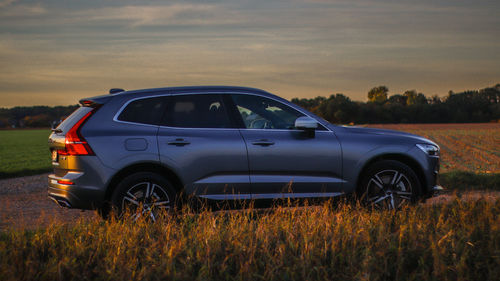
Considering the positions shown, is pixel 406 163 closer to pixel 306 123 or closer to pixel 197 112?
pixel 306 123

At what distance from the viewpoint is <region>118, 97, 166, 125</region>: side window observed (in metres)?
6.29

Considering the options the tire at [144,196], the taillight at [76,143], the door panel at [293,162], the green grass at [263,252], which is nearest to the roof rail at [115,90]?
the taillight at [76,143]

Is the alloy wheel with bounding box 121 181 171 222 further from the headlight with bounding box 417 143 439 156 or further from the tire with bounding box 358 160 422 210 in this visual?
the headlight with bounding box 417 143 439 156

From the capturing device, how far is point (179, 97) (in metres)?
6.49

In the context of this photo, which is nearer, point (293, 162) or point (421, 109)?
A: point (293, 162)

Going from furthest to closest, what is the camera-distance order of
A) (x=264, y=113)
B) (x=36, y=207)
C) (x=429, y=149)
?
(x=36, y=207)
(x=429, y=149)
(x=264, y=113)

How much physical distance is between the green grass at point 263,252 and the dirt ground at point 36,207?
3.92 feet

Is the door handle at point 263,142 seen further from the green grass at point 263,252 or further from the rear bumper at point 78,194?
the rear bumper at point 78,194

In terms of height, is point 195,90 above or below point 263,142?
above

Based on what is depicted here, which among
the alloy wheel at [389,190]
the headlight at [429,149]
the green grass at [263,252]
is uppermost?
the headlight at [429,149]

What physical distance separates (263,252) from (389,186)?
287 centimetres

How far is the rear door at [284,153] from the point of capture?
646cm

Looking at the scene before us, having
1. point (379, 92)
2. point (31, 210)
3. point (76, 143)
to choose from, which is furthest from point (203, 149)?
point (379, 92)

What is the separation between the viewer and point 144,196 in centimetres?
616
